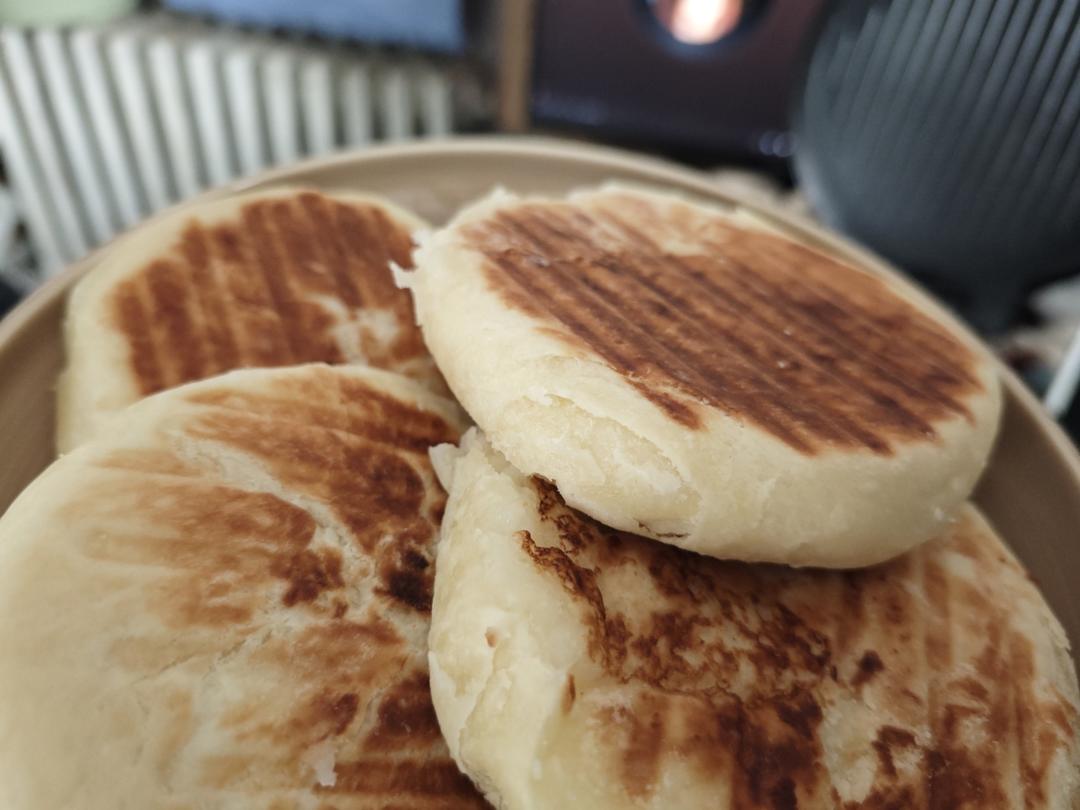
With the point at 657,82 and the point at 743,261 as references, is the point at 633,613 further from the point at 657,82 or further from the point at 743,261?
the point at 657,82

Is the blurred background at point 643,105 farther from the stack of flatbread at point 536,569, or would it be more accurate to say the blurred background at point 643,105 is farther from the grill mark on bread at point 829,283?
the stack of flatbread at point 536,569

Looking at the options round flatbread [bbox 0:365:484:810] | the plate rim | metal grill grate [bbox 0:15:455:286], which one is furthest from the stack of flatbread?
metal grill grate [bbox 0:15:455:286]

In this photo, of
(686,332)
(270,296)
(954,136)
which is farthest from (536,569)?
(954,136)

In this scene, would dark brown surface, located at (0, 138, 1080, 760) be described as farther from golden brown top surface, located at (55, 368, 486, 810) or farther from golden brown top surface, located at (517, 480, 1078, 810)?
golden brown top surface, located at (55, 368, 486, 810)

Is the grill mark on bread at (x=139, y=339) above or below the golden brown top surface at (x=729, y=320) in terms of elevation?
below

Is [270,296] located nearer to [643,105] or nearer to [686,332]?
[686,332]

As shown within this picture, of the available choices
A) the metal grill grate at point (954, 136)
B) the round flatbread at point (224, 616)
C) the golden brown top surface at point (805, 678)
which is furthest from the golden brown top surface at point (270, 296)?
the metal grill grate at point (954, 136)
